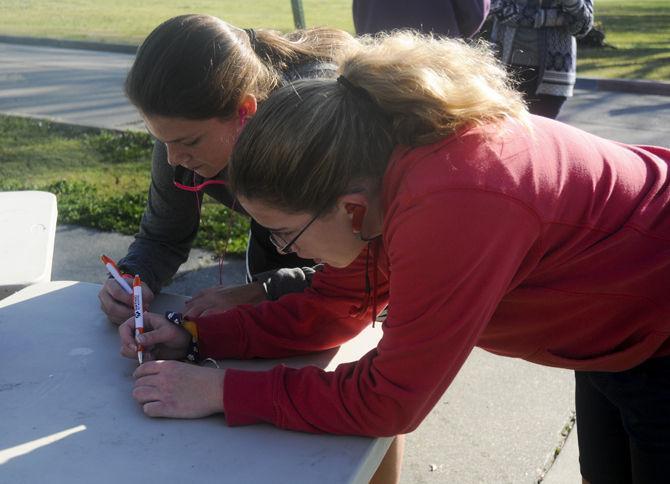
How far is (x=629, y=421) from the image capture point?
5.16 ft

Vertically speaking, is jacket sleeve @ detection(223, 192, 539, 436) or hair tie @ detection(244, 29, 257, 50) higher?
hair tie @ detection(244, 29, 257, 50)

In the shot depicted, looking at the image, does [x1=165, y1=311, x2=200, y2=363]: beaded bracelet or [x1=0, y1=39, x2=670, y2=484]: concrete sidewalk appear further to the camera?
[x1=0, y1=39, x2=670, y2=484]: concrete sidewalk

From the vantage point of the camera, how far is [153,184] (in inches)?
89.1

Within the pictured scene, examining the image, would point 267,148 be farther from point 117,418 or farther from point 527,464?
point 527,464

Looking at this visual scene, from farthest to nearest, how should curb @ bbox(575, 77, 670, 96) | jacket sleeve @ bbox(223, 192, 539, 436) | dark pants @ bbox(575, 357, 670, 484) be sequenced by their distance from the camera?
curb @ bbox(575, 77, 670, 96) → dark pants @ bbox(575, 357, 670, 484) → jacket sleeve @ bbox(223, 192, 539, 436)

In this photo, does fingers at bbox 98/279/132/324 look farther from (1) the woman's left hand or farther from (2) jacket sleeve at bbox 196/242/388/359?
(1) the woman's left hand

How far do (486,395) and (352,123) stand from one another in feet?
5.84

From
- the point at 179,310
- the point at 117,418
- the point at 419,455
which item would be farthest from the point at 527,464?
the point at 117,418

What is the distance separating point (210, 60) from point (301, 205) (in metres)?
0.62

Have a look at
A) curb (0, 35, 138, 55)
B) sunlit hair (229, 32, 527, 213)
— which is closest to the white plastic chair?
sunlit hair (229, 32, 527, 213)

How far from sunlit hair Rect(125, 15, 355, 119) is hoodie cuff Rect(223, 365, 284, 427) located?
674mm

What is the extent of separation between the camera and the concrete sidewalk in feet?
8.33

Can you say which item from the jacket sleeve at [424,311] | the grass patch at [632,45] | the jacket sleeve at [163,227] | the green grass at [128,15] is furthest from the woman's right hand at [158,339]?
the green grass at [128,15]

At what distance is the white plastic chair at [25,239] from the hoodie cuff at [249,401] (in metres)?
0.77
